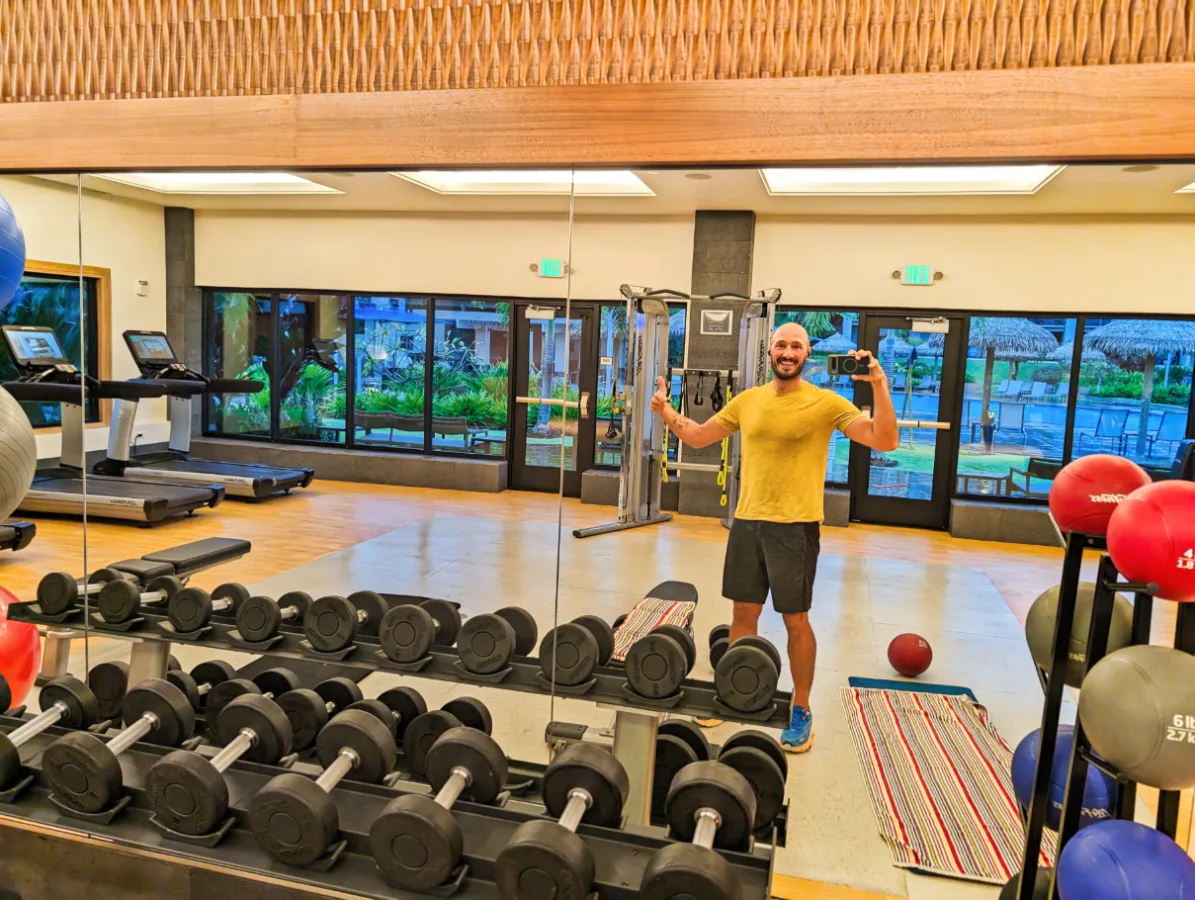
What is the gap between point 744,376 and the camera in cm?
565

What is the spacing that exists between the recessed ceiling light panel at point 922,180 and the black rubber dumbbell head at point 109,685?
236 centimetres

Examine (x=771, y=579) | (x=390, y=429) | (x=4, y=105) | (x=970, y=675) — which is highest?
(x=4, y=105)

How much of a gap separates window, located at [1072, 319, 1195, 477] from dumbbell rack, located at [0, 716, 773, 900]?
166 centimetres

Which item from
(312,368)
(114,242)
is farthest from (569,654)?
(114,242)

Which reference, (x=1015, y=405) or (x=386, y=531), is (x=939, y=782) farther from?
(x=386, y=531)

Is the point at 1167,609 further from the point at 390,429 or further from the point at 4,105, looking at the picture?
the point at 4,105

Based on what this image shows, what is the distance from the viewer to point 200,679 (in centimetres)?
234

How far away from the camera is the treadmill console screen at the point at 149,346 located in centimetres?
290

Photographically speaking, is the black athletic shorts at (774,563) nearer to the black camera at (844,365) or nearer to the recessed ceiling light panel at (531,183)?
the black camera at (844,365)

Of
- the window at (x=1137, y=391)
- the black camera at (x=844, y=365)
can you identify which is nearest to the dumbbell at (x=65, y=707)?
the black camera at (x=844, y=365)

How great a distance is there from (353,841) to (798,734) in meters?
1.76

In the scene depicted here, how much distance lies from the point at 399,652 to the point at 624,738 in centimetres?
64

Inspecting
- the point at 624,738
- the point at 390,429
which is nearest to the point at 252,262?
the point at 390,429

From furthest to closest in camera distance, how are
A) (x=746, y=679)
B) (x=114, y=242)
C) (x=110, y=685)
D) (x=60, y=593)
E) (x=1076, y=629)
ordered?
(x=114, y=242)
(x=60, y=593)
(x=110, y=685)
(x=746, y=679)
(x=1076, y=629)
